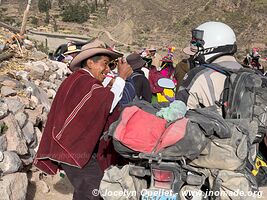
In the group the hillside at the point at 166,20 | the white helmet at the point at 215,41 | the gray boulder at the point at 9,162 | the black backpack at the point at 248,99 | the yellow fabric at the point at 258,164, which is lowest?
the hillside at the point at 166,20

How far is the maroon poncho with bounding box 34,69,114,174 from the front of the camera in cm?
294

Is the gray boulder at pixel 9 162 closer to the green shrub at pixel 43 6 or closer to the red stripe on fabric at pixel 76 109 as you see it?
the red stripe on fabric at pixel 76 109

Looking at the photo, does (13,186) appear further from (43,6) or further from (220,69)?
(43,6)

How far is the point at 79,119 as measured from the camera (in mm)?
2947

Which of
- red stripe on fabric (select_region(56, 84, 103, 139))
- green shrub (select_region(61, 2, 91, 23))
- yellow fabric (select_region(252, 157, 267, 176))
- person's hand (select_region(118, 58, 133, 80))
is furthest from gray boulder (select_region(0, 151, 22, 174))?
green shrub (select_region(61, 2, 91, 23))

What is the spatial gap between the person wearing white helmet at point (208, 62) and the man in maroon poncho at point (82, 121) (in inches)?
21.1

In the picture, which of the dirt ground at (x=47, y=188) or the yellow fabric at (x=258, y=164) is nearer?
the yellow fabric at (x=258, y=164)

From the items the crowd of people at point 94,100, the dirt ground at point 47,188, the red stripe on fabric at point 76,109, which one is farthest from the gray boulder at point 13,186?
the red stripe on fabric at point 76,109

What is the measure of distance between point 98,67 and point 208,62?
2.80 feet

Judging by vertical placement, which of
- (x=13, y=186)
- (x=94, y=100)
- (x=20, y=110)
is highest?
(x=94, y=100)

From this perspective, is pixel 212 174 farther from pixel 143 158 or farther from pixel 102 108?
pixel 102 108

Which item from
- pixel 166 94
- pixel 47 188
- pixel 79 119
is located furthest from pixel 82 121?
pixel 166 94

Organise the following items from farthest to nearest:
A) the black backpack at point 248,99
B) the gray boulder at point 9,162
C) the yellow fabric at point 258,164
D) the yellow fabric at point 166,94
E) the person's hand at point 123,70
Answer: the yellow fabric at point 166,94, the gray boulder at point 9,162, the person's hand at point 123,70, the yellow fabric at point 258,164, the black backpack at point 248,99

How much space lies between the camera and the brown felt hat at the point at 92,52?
124 inches
